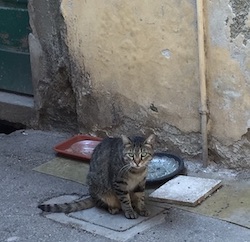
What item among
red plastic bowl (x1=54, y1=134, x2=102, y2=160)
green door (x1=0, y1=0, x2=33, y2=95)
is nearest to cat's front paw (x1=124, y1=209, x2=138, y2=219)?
red plastic bowl (x1=54, y1=134, x2=102, y2=160)

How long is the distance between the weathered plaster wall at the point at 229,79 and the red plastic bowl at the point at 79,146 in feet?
3.52

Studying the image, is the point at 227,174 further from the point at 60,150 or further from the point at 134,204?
the point at 60,150

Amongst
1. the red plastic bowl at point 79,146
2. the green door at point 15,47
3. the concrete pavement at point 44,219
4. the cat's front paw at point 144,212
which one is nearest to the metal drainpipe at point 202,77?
the concrete pavement at point 44,219

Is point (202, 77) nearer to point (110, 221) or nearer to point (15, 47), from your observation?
point (110, 221)

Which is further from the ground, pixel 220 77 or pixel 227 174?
pixel 220 77

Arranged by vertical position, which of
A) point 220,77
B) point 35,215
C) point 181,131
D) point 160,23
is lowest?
point 35,215

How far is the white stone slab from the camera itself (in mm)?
4527

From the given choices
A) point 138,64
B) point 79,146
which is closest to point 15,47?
point 79,146

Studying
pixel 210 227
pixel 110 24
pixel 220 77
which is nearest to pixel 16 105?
pixel 110 24

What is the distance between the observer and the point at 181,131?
517 cm

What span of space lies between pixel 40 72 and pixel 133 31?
3.98ft

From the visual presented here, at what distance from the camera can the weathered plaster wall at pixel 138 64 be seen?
16.4 ft

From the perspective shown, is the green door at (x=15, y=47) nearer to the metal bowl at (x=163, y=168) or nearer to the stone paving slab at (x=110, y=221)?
the metal bowl at (x=163, y=168)

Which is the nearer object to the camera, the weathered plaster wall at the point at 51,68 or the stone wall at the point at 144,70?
A: the stone wall at the point at 144,70
